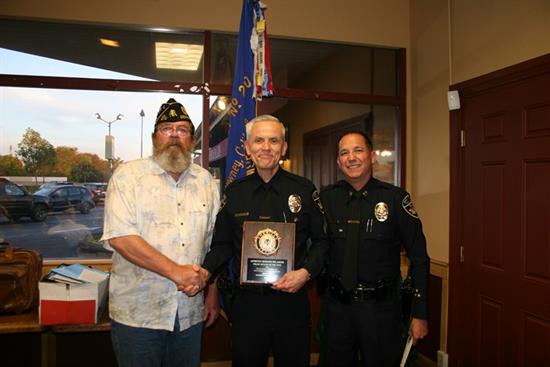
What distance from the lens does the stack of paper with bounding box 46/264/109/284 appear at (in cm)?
232

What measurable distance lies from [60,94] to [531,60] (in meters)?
3.47

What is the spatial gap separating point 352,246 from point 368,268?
0.43 ft

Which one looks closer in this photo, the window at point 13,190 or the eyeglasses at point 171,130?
the eyeglasses at point 171,130

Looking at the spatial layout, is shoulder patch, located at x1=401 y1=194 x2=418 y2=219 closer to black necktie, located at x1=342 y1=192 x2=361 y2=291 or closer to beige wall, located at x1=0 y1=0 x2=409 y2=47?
black necktie, located at x1=342 y1=192 x2=361 y2=291

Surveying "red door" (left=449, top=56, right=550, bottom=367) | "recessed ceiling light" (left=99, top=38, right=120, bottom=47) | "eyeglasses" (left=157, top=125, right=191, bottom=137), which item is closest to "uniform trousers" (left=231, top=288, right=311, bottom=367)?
"eyeglasses" (left=157, top=125, right=191, bottom=137)

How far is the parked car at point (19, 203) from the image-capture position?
333 centimetres

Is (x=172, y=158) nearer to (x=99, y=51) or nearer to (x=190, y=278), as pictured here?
(x=190, y=278)

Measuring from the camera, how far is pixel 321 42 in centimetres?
390

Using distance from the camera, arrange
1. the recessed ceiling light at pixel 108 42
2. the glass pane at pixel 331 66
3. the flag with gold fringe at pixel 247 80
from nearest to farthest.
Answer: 1. the flag with gold fringe at pixel 247 80
2. the recessed ceiling light at pixel 108 42
3. the glass pane at pixel 331 66

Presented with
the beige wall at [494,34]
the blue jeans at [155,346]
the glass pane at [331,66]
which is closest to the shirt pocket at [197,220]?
the blue jeans at [155,346]

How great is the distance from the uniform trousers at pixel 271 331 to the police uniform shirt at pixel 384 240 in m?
0.35

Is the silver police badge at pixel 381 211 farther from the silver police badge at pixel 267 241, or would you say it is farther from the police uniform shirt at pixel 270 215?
the silver police badge at pixel 267 241

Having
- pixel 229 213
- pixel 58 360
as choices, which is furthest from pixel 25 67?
pixel 229 213

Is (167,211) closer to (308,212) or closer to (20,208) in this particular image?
(308,212)
